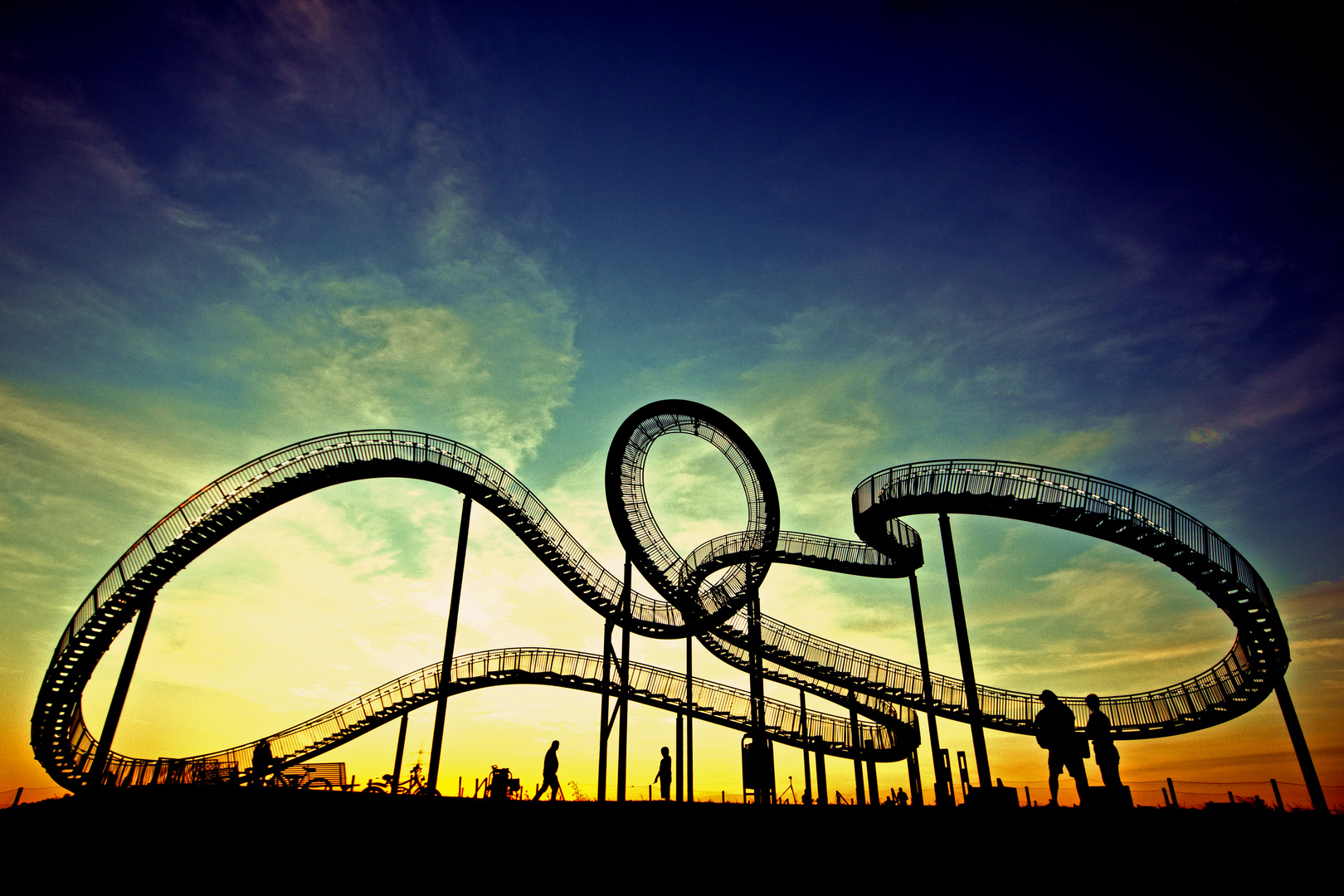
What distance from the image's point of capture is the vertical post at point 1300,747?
1733 cm

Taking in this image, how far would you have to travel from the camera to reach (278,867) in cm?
728

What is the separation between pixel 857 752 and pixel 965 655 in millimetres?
6942

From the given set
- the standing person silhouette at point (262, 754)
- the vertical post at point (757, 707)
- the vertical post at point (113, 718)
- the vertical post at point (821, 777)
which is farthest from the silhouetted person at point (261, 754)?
the vertical post at point (821, 777)

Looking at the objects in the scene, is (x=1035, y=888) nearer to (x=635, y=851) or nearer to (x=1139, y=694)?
(x=635, y=851)

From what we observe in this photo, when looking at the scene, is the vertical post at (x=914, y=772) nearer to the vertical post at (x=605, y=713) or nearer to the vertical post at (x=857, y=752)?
the vertical post at (x=857, y=752)

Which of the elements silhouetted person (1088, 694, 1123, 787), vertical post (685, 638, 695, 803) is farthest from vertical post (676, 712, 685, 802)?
silhouetted person (1088, 694, 1123, 787)

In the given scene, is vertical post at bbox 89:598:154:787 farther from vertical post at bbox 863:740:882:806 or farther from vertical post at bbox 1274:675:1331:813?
vertical post at bbox 1274:675:1331:813

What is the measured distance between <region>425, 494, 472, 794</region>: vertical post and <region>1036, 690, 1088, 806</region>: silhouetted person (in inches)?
575

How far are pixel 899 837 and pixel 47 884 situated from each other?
9992 mm

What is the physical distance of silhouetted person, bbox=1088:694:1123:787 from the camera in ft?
33.7

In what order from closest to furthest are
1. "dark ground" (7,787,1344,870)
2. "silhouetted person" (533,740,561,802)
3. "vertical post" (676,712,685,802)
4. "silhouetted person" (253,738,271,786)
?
"dark ground" (7,787,1344,870) < "silhouetted person" (533,740,561,802) < "silhouetted person" (253,738,271,786) < "vertical post" (676,712,685,802)

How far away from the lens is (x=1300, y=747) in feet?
58.2

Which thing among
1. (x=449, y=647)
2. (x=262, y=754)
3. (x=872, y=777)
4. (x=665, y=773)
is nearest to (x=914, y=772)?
(x=872, y=777)

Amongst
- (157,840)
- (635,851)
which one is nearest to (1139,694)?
(635,851)
